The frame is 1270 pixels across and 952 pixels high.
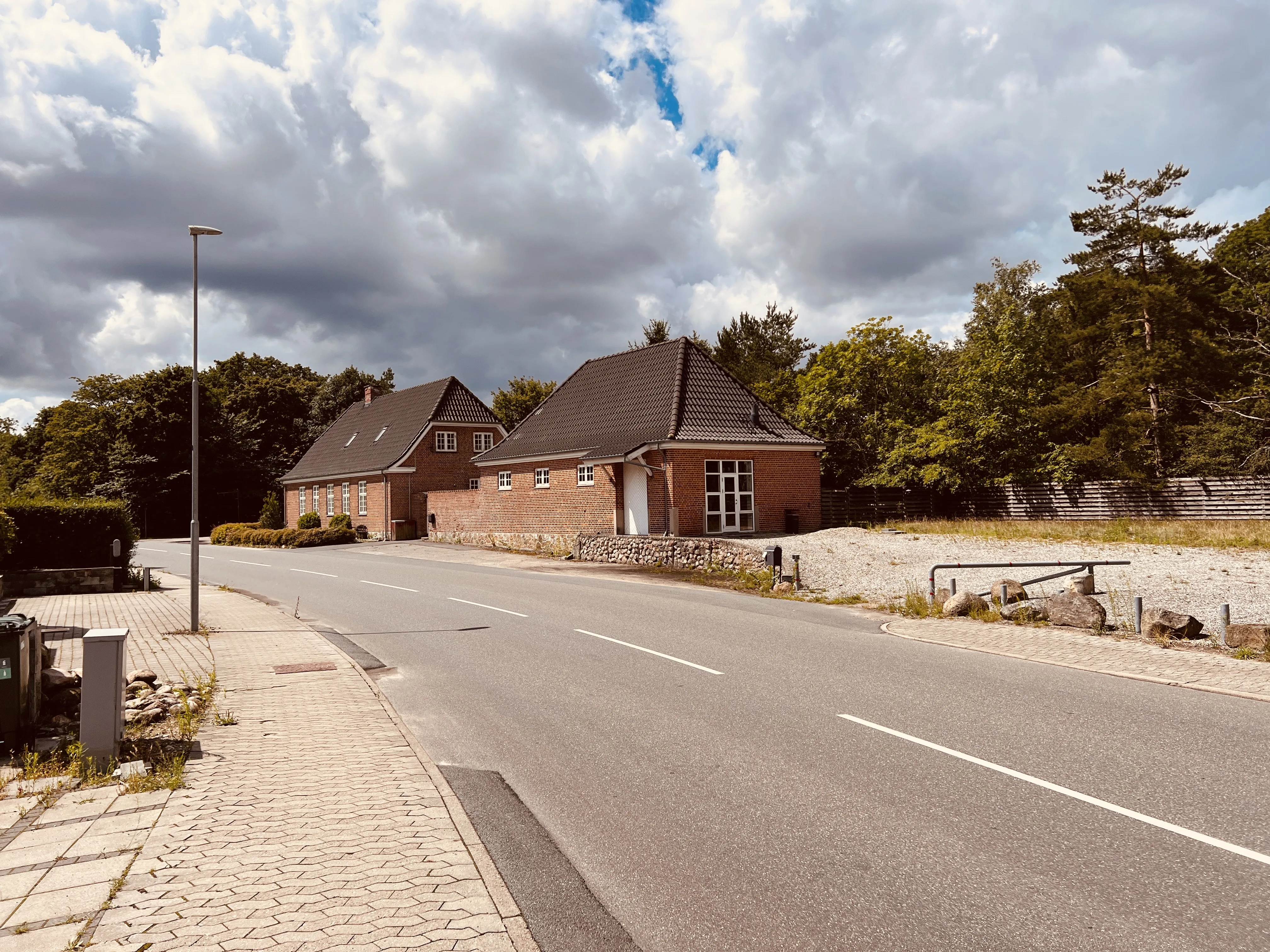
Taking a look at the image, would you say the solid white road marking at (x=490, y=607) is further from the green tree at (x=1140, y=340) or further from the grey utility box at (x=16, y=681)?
the green tree at (x=1140, y=340)

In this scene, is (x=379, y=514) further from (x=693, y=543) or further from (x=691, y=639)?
(x=691, y=639)

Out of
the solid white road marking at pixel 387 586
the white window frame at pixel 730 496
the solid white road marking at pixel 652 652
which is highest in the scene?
the white window frame at pixel 730 496

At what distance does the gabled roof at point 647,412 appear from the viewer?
104ft

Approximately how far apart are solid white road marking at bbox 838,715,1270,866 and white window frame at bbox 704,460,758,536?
23497 millimetres

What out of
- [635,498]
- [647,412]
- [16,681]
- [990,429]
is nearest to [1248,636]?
[16,681]

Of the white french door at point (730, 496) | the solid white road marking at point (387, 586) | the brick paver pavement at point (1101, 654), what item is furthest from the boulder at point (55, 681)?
the white french door at point (730, 496)

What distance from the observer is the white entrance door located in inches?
1208

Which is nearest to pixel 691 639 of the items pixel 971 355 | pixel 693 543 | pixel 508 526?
pixel 693 543

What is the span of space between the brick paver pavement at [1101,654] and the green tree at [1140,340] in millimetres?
27027

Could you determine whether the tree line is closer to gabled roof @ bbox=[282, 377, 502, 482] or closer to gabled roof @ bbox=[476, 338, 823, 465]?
gabled roof @ bbox=[476, 338, 823, 465]

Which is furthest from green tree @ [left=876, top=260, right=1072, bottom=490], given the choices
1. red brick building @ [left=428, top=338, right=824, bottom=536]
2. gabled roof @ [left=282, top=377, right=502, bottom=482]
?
gabled roof @ [left=282, top=377, right=502, bottom=482]

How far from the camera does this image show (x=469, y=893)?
435cm

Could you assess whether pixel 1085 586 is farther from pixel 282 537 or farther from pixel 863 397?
pixel 282 537

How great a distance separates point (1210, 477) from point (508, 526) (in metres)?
27.6
